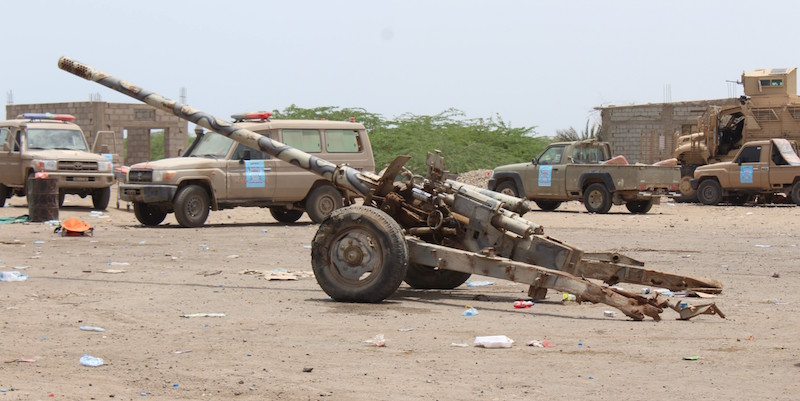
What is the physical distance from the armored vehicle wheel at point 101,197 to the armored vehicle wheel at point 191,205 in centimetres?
570

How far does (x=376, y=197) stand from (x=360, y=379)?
396 centimetres

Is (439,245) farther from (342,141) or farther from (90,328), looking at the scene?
(342,141)

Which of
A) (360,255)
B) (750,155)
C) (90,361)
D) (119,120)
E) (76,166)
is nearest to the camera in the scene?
(90,361)

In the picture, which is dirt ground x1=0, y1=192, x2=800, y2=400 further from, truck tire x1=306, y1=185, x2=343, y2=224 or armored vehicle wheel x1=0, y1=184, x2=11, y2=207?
armored vehicle wheel x1=0, y1=184, x2=11, y2=207

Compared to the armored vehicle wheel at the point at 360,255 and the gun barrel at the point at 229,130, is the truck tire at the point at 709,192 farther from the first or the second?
the armored vehicle wheel at the point at 360,255

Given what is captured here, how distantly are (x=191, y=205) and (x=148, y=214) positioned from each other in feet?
3.71

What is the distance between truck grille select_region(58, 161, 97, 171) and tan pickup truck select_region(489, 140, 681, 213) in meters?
9.49

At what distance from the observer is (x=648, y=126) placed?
1639 inches

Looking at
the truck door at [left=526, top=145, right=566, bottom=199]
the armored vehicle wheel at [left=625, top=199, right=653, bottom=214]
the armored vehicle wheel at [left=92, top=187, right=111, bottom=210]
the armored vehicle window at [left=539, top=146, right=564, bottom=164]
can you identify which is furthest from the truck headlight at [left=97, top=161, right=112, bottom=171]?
the armored vehicle wheel at [left=625, top=199, right=653, bottom=214]

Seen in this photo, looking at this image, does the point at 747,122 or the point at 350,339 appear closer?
the point at 350,339

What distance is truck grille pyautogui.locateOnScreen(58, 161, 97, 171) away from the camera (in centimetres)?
2405

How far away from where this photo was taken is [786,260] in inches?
561

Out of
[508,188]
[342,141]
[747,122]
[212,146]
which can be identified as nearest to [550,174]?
[508,188]

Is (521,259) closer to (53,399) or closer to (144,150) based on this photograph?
(53,399)
